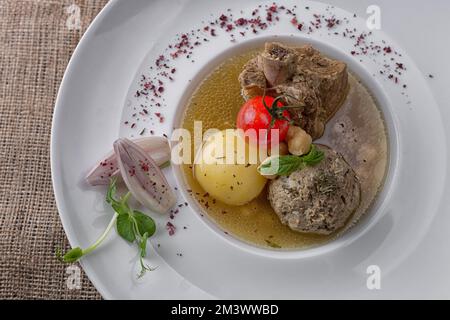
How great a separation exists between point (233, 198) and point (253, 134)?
1.13ft

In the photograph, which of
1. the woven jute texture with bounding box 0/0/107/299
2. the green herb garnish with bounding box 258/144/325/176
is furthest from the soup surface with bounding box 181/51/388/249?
the woven jute texture with bounding box 0/0/107/299

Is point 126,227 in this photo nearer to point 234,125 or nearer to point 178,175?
point 178,175

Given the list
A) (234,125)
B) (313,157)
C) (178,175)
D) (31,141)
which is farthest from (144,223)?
(31,141)

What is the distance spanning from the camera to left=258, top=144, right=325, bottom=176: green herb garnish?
2.60 metres

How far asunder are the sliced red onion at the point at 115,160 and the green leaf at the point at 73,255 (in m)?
0.33

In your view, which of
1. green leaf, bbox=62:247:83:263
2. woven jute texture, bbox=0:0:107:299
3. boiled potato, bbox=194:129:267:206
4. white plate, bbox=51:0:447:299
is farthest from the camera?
woven jute texture, bbox=0:0:107:299

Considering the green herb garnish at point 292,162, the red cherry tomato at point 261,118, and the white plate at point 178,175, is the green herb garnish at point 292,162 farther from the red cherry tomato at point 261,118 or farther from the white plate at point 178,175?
the white plate at point 178,175

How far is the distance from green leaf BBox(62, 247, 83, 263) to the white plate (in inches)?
1.9

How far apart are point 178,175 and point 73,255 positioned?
0.63 metres

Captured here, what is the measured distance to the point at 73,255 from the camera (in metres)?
2.55

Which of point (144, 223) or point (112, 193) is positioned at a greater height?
point (112, 193)

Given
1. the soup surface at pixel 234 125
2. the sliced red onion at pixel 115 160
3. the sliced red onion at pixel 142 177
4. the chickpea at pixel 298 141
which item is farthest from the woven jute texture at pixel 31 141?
the chickpea at pixel 298 141

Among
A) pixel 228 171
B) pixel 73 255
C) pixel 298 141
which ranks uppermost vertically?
pixel 298 141

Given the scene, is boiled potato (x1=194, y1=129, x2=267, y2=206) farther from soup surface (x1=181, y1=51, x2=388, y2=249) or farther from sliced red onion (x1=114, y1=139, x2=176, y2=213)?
sliced red onion (x1=114, y1=139, x2=176, y2=213)
